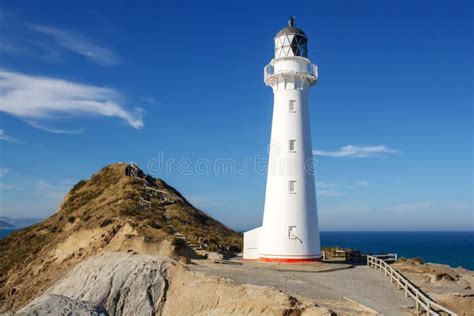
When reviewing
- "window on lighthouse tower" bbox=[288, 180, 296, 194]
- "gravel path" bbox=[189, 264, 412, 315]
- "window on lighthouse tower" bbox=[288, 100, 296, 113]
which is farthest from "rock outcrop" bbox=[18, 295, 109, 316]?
"window on lighthouse tower" bbox=[288, 100, 296, 113]

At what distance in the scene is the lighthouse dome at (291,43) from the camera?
28.9 m

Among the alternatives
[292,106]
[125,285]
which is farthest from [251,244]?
[125,285]

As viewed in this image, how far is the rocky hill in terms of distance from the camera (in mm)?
30016

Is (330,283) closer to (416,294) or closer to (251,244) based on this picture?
(416,294)

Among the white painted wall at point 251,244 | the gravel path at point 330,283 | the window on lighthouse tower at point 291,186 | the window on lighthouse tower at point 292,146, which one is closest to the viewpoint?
the gravel path at point 330,283

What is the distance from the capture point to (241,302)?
1927cm

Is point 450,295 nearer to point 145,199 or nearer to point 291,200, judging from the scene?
point 291,200

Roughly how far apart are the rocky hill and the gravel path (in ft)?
15.0

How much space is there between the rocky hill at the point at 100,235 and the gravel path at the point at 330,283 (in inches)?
180

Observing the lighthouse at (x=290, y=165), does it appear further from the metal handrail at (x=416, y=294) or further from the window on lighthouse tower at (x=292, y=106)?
the metal handrail at (x=416, y=294)

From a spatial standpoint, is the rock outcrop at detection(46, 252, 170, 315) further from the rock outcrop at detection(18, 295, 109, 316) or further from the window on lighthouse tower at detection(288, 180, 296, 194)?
the window on lighthouse tower at detection(288, 180, 296, 194)

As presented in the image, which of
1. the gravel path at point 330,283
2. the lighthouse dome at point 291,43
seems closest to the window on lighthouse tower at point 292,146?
the lighthouse dome at point 291,43

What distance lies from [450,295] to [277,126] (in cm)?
1259

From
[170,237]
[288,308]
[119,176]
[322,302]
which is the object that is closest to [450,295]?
[322,302]
